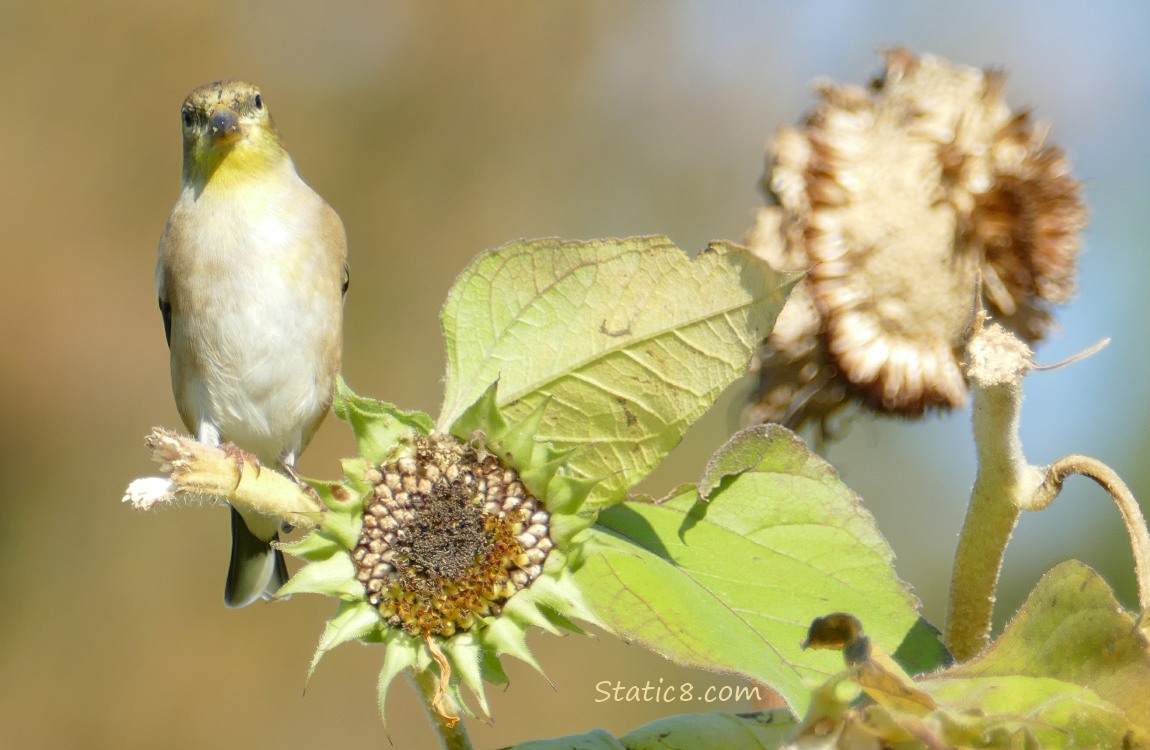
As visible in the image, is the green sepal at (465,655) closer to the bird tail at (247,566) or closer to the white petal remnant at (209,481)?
the white petal remnant at (209,481)

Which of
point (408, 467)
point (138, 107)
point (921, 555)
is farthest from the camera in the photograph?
point (138, 107)

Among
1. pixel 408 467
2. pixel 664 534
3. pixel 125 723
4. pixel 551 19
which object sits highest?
pixel 551 19

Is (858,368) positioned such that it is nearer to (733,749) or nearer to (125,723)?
(733,749)

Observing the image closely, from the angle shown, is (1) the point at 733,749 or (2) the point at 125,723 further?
(2) the point at 125,723

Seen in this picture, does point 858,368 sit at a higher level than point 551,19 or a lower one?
lower

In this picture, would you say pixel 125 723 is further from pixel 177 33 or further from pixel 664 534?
pixel 664 534

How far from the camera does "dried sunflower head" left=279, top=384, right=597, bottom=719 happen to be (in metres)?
1.39

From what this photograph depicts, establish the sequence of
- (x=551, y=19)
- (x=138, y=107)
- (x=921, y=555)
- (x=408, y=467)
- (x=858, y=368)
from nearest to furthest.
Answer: (x=408, y=467), (x=858, y=368), (x=921, y=555), (x=138, y=107), (x=551, y=19)

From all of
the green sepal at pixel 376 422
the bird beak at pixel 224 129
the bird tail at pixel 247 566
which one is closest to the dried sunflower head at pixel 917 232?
the green sepal at pixel 376 422

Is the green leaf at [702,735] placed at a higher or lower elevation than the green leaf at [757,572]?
lower

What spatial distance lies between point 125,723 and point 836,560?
Result: 811 cm

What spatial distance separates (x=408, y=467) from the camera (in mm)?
1441

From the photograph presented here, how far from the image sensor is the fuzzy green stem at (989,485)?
139 cm

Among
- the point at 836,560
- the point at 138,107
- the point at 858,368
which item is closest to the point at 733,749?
the point at 836,560
